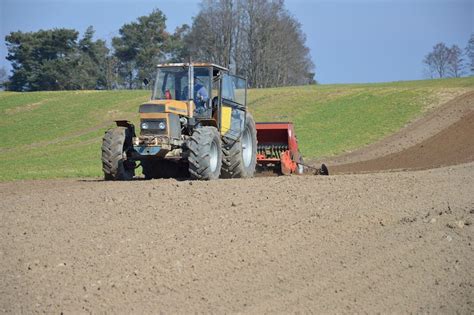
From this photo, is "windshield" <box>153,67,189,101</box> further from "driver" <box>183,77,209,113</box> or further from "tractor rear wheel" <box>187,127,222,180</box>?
"tractor rear wheel" <box>187,127,222,180</box>

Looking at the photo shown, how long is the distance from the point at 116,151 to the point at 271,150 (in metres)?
4.83

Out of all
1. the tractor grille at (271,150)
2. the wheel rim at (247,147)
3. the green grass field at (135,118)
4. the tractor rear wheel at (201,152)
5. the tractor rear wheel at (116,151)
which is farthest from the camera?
the green grass field at (135,118)

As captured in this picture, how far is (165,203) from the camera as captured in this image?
34.6 feet

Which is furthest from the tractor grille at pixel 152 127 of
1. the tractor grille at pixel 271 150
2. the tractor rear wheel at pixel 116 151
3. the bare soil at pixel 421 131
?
the bare soil at pixel 421 131

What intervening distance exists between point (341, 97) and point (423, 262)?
3493 centimetres

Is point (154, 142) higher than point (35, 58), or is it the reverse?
point (35, 58)

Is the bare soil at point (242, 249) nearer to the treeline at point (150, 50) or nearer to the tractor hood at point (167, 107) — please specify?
the tractor hood at point (167, 107)

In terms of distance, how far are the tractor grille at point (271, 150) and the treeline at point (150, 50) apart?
54.7m

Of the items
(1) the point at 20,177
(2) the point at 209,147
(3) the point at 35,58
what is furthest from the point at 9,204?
(3) the point at 35,58

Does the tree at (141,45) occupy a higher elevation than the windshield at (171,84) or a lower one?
higher

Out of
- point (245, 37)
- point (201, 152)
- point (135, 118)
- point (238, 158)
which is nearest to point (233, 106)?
point (238, 158)

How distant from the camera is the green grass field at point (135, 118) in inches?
1089

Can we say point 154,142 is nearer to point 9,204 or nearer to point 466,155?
point 9,204

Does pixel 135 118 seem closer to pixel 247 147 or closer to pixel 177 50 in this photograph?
pixel 247 147
